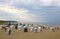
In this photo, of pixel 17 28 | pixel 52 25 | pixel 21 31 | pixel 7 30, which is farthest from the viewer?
pixel 52 25

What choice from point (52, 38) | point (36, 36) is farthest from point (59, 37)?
point (36, 36)

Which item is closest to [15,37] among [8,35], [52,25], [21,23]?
[8,35]

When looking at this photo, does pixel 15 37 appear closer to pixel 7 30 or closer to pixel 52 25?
pixel 7 30

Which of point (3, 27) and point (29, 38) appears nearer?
point (29, 38)

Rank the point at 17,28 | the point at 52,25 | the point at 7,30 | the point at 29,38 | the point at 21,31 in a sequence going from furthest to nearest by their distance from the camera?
the point at 52,25, the point at 17,28, the point at 21,31, the point at 7,30, the point at 29,38

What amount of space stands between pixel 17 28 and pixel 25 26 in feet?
0.91

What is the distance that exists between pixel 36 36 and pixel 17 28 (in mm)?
1132

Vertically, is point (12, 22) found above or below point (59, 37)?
above

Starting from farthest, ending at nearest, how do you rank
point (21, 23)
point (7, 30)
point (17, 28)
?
point (21, 23), point (17, 28), point (7, 30)

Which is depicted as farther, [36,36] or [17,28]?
[17,28]

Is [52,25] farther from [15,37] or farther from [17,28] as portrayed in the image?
[15,37]

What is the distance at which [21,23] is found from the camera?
5.98 m

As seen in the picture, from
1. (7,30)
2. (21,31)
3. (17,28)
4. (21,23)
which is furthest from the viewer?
(21,23)

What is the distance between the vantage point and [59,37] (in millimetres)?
4645
